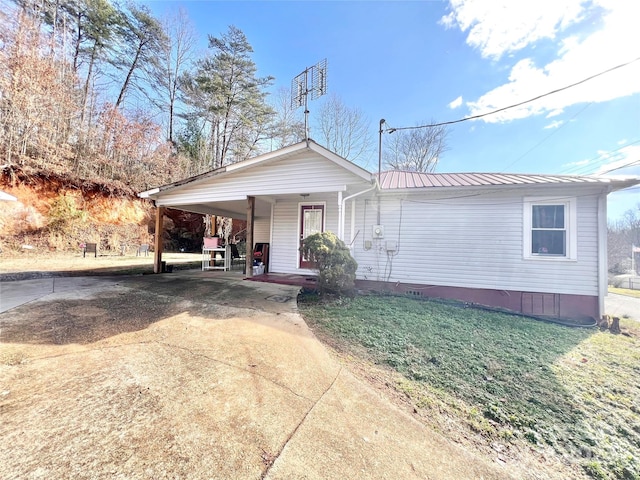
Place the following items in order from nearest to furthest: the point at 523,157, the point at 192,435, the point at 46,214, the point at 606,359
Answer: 1. the point at 192,435
2. the point at 606,359
3. the point at 46,214
4. the point at 523,157

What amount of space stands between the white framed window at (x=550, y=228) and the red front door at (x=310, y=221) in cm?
501

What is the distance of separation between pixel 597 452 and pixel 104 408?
3733mm

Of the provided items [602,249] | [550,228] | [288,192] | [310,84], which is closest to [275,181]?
[288,192]

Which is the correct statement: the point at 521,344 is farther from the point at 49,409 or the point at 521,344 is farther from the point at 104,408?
the point at 49,409

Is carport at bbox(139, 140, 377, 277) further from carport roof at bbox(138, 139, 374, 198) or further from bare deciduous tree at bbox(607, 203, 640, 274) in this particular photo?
bare deciduous tree at bbox(607, 203, 640, 274)

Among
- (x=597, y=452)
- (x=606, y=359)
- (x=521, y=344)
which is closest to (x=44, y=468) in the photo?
(x=597, y=452)

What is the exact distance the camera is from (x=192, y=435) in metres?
1.66

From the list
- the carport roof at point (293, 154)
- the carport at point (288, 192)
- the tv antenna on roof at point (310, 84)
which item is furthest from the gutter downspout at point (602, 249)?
the tv antenna on roof at point (310, 84)

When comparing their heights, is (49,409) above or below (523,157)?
below

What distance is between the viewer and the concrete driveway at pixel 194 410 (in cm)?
147

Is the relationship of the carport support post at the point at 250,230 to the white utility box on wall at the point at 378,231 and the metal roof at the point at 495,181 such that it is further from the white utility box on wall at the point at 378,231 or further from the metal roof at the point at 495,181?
the metal roof at the point at 495,181

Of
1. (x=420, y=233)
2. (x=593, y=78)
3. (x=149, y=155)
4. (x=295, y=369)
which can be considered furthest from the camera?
(x=149, y=155)

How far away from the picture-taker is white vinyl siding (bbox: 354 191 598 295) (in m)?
5.36

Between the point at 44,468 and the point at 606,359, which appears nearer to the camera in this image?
the point at 44,468
